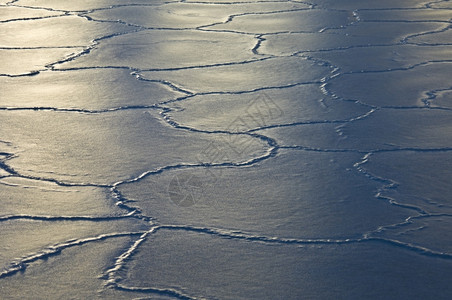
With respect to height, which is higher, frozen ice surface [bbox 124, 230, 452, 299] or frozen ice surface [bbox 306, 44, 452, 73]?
frozen ice surface [bbox 124, 230, 452, 299]

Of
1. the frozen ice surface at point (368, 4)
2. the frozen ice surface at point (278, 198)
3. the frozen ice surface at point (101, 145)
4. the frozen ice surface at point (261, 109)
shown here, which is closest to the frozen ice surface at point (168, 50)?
the frozen ice surface at point (261, 109)

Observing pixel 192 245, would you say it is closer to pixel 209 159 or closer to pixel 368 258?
pixel 368 258

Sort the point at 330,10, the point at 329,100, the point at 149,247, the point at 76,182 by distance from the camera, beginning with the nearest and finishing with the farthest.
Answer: the point at 149,247 < the point at 76,182 < the point at 329,100 < the point at 330,10

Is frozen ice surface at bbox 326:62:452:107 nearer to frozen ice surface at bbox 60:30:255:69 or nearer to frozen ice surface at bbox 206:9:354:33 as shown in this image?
frozen ice surface at bbox 60:30:255:69

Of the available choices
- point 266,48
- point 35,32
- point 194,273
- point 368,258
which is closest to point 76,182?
point 194,273

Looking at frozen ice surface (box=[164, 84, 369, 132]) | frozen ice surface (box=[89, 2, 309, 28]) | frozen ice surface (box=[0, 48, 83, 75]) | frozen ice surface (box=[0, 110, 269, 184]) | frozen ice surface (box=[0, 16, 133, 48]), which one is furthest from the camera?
frozen ice surface (box=[89, 2, 309, 28])

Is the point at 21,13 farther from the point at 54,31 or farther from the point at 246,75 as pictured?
the point at 246,75

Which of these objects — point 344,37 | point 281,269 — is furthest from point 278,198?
point 344,37

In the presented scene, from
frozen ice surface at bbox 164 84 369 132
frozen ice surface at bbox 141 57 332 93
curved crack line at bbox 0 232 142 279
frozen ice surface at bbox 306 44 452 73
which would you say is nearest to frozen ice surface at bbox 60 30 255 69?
frozen ice surface at bbox 141 57 332 93

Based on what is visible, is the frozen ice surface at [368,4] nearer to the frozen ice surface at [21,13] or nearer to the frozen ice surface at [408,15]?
the frozen ice surface at [408,15]
